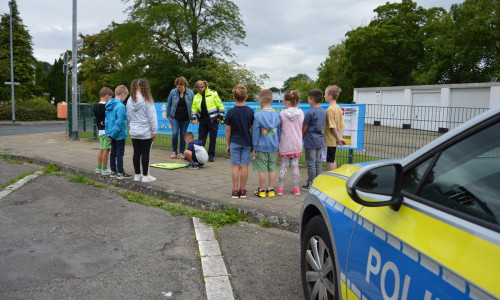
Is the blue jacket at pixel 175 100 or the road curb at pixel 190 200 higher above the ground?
the blue jacket at pixel 175 100

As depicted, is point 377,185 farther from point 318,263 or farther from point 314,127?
point 314,127

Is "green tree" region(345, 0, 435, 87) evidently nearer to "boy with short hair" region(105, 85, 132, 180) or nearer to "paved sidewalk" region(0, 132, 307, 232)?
"paved sidewalk" region(0, 132, 307, 232)

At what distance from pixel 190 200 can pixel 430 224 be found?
4.78 m

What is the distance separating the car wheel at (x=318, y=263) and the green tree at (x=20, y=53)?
156ft

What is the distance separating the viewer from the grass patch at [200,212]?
5.08m

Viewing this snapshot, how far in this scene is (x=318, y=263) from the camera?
2619 millimetres

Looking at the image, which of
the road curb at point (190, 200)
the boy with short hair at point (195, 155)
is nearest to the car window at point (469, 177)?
the road curb at point (190, 200)

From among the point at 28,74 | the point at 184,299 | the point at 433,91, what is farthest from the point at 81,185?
the point at 28,74

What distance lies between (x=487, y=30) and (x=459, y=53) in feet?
10.7

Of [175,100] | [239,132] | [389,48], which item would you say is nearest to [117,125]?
[175,100]

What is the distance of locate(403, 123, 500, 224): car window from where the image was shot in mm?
1431

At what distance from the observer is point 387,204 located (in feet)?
5.57

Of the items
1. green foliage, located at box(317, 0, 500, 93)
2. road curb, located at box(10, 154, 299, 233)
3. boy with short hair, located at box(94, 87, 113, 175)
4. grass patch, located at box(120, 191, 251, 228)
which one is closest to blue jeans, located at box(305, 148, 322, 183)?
road curb, located at box(10, 154, 299, 233)

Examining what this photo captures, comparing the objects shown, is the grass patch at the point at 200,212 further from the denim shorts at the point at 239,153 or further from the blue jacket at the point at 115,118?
the blue jacket at the point at 115,118
